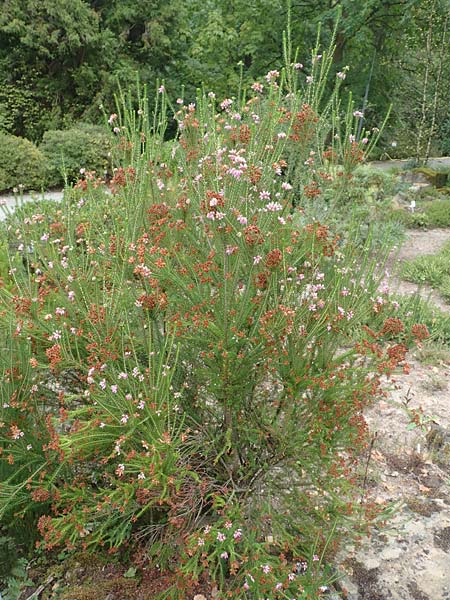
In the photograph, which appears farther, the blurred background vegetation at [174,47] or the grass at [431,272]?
the blurred background vegetation at [174,47]

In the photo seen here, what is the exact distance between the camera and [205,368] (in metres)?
2.27

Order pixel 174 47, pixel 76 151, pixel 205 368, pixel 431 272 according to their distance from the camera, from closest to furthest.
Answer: pixel 205 368, pixel 431 272, pixel 76 151, pixel 174 47

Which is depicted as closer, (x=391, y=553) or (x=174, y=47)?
(x=391, y=553)

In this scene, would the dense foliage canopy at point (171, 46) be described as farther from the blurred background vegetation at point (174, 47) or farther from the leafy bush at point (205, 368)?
the leafy bush at point (205, 368)

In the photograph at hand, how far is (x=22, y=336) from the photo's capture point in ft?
7.32

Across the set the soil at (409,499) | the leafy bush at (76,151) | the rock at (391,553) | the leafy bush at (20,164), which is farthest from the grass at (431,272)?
the leafy bush at (20,164)

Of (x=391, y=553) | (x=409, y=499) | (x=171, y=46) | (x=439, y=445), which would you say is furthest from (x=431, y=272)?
(x=171, y=46)

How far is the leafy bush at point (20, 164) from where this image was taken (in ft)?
33.4

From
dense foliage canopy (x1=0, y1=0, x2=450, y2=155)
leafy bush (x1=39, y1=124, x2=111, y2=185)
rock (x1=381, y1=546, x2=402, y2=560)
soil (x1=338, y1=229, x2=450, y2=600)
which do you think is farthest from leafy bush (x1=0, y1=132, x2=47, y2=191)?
rock (x1=381, y1=546, x2=402, y2=560)

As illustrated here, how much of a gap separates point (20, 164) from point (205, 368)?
31.0 feet

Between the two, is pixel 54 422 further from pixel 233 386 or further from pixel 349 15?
pixel 349 15

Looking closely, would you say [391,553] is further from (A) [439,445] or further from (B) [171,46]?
(B) [171,46]

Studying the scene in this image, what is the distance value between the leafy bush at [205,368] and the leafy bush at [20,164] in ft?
27.9

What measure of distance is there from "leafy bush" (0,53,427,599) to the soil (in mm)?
345
